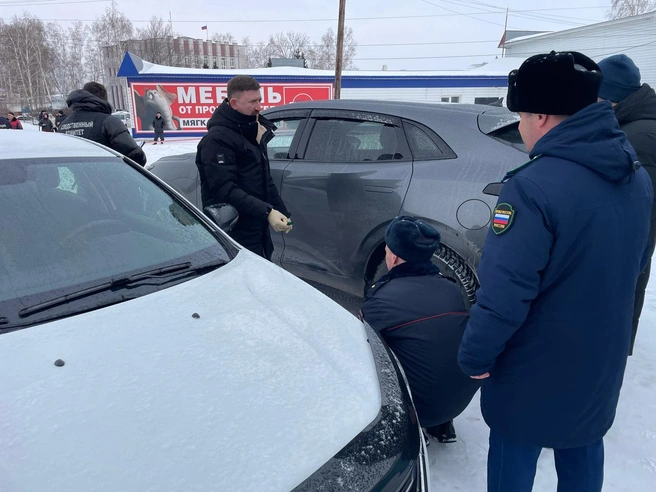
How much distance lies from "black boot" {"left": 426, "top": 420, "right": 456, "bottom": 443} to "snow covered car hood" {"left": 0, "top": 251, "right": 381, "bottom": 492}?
901 mm

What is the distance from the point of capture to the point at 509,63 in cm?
3133

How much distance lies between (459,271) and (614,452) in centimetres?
120

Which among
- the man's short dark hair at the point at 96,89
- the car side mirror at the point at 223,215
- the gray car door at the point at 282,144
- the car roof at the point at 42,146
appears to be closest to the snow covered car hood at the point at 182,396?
the car side mirror at the point at 223,215

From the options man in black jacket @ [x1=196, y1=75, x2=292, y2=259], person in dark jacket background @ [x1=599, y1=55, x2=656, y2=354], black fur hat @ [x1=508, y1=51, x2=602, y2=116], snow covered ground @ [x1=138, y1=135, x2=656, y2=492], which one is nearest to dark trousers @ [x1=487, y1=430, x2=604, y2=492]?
snow covered ground @ [x1=138, y1=135, x2=656, y2=492]

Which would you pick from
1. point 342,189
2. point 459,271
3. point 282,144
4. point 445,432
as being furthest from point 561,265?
point 282,144

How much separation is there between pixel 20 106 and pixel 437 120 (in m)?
59.0

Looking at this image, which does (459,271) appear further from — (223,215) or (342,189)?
(223,215)

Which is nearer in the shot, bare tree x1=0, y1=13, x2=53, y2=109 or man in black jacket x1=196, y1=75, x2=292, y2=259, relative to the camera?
man in black jacket x1=196, y1=75, x2=292, y2=259

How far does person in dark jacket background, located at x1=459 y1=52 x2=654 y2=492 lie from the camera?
136 centimetres

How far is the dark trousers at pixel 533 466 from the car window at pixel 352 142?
2.04 m

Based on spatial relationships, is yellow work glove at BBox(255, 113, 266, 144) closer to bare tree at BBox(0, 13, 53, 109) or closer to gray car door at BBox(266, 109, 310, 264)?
gray car door at BBox(266, 109, 310, 264)

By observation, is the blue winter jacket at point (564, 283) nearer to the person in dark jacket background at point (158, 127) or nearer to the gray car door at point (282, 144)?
the gray car door at point (282, 144)

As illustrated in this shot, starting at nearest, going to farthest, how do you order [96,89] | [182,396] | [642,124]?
[182,396], [642,124], [96,89]

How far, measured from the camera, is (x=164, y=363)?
4.70ft
